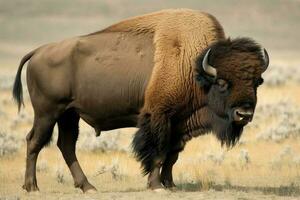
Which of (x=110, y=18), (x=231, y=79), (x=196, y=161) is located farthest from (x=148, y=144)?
(x=110, y=18)

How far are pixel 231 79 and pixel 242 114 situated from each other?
1.57 feet

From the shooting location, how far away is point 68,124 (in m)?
10.6

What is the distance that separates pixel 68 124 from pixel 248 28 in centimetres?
7315

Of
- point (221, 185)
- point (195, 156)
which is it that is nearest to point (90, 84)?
point (221, 185)

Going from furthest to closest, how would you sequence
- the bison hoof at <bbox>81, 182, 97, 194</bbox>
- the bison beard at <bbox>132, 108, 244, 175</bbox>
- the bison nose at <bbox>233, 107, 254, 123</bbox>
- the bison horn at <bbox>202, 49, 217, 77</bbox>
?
the bison hoof at <bbox>81, 182, 97, 194</bbox> → the bison beard at <bbox>132, 108, 244, 175</bbox> → the bison horn at <bbox>202, 49, 217, 77</bbox> → the bison nose at <bbox>233, 107, 254, 123</bbox>

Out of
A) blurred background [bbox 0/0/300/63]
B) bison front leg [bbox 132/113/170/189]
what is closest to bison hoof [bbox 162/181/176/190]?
bison front leg [bbox 132/113/170/189]

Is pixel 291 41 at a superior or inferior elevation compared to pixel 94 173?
inferior

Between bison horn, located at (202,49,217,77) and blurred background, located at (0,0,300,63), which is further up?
bison horn, located at (202,49,217,77)

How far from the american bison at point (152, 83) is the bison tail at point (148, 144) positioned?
0.01 metres

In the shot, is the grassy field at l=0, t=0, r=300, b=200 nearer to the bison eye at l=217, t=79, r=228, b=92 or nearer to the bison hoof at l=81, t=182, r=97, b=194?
the bison hoof at l=81, t=182, r=97, b=194

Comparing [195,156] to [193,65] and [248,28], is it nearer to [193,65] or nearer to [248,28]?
[193,65]

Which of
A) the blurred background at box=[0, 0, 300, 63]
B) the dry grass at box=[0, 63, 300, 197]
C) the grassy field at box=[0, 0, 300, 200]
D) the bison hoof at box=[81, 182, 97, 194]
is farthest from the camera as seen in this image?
the blurred background at box=[0, 0, 300, 63]

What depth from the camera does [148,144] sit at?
31.5ft

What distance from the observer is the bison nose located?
8719 millimetres
